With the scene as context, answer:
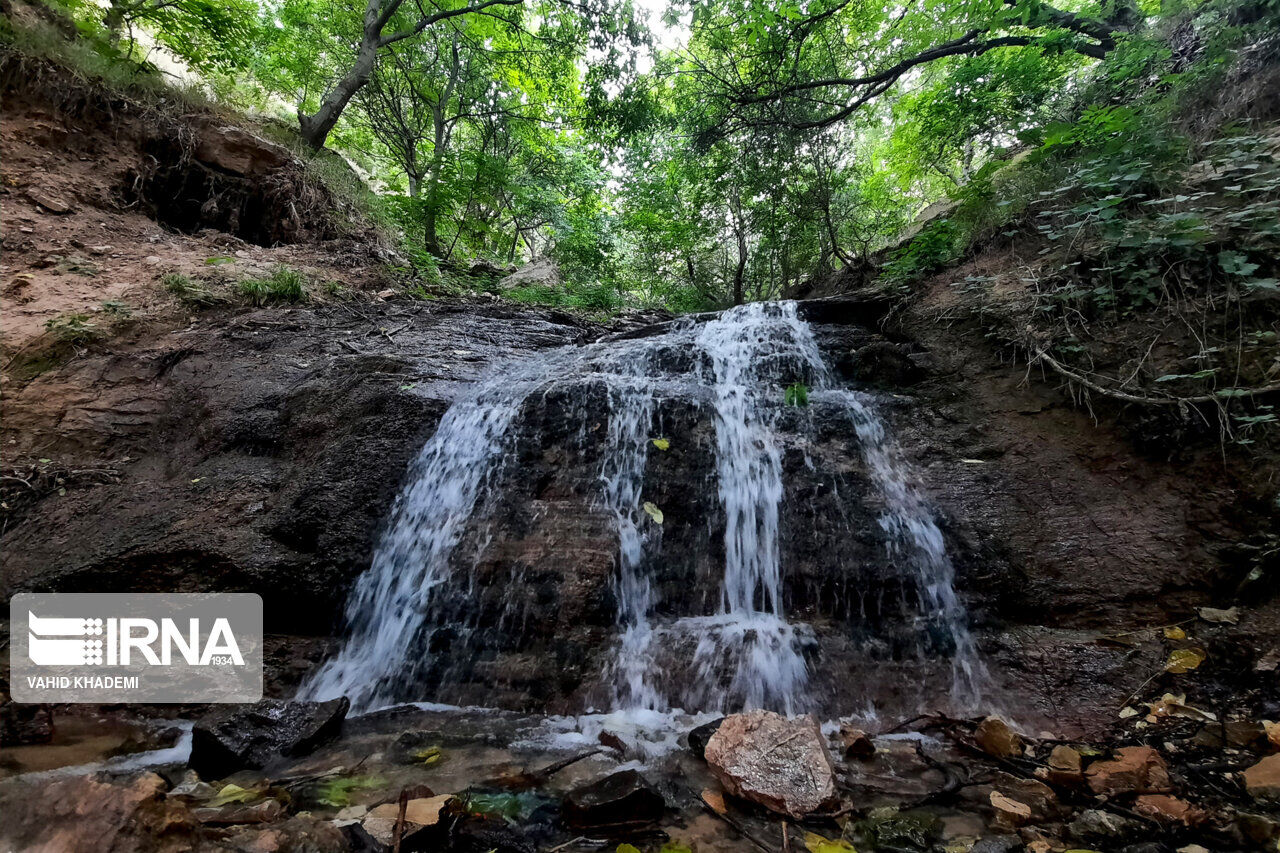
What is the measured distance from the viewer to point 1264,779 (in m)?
1.84

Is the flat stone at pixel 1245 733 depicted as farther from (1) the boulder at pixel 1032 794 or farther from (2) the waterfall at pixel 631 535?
(2) the waterfall at pixel 631 535

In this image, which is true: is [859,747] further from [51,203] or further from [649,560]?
[51,203]

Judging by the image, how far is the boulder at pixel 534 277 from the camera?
10078 millimetres

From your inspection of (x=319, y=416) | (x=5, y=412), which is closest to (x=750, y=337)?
(x=319, y=416)

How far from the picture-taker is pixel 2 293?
4.64m

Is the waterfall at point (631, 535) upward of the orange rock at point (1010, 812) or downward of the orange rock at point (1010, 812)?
upward

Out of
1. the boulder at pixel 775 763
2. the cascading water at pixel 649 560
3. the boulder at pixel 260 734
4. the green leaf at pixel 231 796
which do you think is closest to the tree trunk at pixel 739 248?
the cascading water at pixel 649 560

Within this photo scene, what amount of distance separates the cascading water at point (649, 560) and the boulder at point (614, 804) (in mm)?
1042

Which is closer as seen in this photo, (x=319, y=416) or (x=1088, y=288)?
(x=1088, y=288)

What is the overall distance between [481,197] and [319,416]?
233 inches

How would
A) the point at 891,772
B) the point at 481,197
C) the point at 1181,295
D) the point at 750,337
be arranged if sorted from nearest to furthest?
1. the point at 891,772
2. the point at 1181,295
3. the point at 750,337
4. the point at 481,197

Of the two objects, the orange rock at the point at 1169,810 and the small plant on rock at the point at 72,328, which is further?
the small plant on rock at the point at 72,328

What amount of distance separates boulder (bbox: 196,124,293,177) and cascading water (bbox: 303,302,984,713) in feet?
18.6

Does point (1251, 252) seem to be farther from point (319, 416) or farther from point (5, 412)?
point (5, 412)
